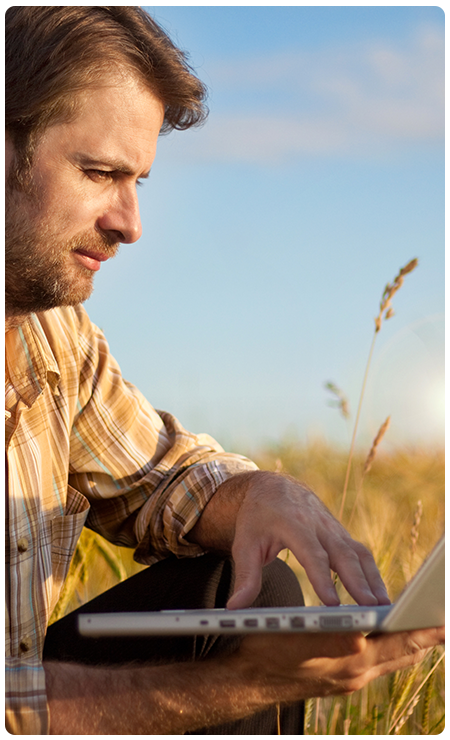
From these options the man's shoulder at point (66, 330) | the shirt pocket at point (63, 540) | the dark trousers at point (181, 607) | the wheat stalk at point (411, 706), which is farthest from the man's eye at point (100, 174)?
the wheat stalk at point (411, 706)

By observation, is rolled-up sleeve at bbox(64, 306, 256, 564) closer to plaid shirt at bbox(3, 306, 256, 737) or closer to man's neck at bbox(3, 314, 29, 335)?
plaid shirt at bbox(3, 306, 256, 737)

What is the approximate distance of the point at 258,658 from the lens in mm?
1001

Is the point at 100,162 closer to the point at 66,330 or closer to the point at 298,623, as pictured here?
the point at 66,330

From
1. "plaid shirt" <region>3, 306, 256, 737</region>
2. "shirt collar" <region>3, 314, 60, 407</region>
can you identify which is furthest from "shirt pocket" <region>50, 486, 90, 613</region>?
"shirt collar" <region>3, 314, 60, 407</region>

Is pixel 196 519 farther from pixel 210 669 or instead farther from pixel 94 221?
pixel 94 221

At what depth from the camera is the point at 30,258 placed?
4.53 feet

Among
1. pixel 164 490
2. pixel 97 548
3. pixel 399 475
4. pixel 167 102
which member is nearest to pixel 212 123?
pixel 167 102

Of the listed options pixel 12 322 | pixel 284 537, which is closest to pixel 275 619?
pixel 284 537

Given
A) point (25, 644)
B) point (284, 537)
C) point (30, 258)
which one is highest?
point (30, 258)

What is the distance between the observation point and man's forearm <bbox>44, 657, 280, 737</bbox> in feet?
3.29

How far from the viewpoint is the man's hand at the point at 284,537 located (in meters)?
1.01

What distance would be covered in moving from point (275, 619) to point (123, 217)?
3.17 feet

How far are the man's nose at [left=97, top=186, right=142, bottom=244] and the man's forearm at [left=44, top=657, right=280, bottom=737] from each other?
0.89m

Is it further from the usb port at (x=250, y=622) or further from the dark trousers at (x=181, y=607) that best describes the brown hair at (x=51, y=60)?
the usb port at (x=250, y=622)
